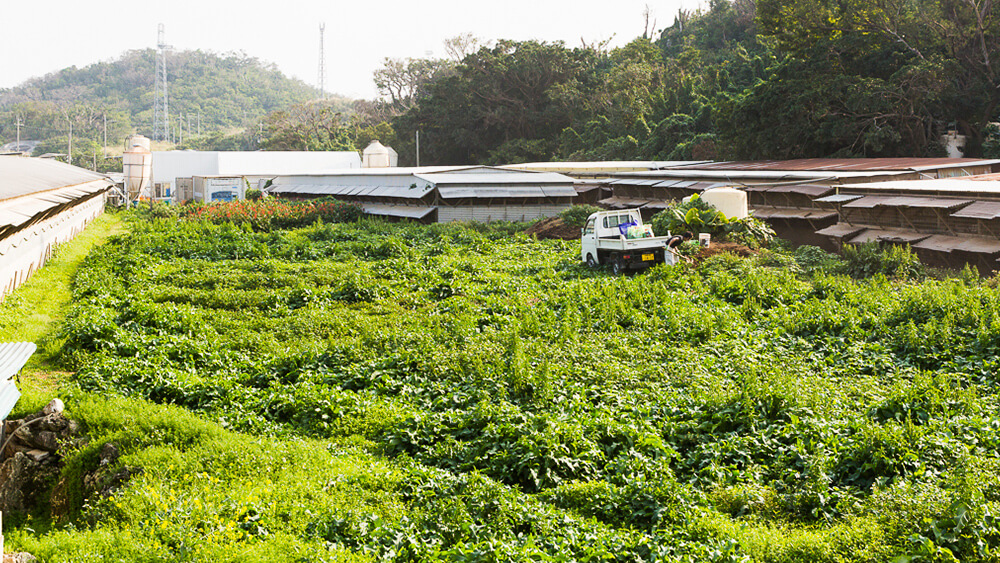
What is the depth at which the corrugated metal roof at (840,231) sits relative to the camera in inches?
870

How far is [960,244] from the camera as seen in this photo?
18922mm

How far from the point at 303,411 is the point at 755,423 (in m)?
5.78

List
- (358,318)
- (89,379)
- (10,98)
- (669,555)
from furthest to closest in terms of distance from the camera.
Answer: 1. (10,98)
2. (358,318)
3. (89,379)
4. (669,555)

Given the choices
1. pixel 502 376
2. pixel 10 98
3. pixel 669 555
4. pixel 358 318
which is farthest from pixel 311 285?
pixel 10 98

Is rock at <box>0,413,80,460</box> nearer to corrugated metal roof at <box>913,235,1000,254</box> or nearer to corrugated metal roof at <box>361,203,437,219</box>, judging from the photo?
corrugated metal roof at <box>913,235,1000,254</box>

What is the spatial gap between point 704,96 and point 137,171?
140ft

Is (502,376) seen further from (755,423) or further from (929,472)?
(929,472)

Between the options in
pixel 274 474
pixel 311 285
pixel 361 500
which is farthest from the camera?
pixel 311 285

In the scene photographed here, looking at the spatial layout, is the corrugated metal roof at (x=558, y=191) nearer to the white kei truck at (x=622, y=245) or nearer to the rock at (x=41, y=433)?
the white kei truck at (x=622, y=245)

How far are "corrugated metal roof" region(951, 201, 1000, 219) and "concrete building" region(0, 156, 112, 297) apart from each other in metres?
21.7

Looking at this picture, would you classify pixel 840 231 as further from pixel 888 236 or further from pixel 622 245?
pixel 622 245

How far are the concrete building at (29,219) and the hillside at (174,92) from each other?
97187mm

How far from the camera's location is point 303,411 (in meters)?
10.1

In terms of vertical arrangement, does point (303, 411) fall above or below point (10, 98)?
below
